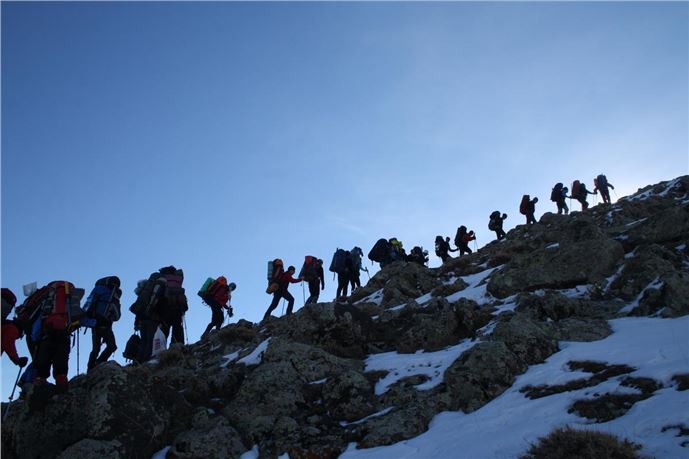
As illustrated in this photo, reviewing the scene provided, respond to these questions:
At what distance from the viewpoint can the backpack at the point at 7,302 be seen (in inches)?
312

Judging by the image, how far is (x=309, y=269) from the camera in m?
17.8

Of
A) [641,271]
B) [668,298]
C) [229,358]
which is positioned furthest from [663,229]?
[229,358]

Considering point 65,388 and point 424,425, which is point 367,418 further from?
point 65,388

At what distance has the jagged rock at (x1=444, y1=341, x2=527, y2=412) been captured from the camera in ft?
24.7

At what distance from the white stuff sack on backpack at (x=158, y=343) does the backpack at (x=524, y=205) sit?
22.9 metres

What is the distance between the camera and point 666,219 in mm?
14242

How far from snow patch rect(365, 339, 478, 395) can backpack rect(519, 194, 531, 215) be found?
20.1m

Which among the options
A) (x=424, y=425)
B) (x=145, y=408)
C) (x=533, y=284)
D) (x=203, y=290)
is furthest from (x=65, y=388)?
(x=533, y=284)

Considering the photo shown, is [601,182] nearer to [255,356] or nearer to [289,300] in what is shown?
[289,300]

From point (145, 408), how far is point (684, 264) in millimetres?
12687

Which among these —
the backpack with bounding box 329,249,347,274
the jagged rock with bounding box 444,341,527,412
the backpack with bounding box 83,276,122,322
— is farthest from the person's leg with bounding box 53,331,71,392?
the backpack with bounding box 329,249,347,274

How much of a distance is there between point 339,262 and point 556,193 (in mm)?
17202

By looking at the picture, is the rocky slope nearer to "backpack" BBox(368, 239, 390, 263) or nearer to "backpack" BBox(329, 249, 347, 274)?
"backpack" BBox(329, 249, 347, 274)

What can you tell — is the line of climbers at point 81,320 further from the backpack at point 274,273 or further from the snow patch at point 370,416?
the snow patch at point 370,416
